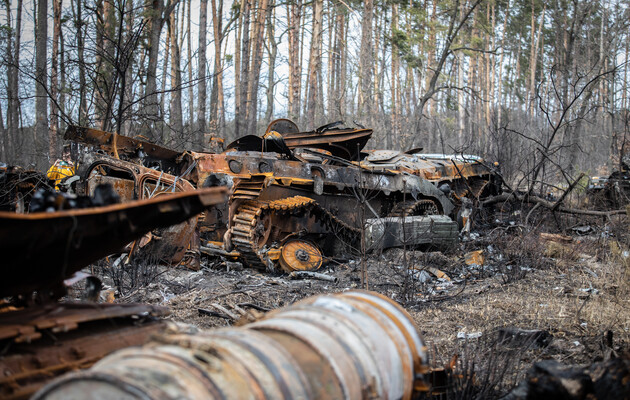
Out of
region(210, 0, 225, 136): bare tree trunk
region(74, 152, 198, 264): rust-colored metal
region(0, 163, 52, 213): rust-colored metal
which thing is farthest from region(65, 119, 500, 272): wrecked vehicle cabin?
region(210, 0, 225, 136): bare tree trunk

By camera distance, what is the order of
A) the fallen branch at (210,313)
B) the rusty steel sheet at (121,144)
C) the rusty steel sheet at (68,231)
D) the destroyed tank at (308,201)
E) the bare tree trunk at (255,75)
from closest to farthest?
the rusty steel sheet at (68,231) < the fallen branch at (210,313) < the rusty steel sheet at (121,144) < the destroyed tank at (308,201) < the bare tree trunk at (255,75)

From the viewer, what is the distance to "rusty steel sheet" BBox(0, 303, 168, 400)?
6.35ft

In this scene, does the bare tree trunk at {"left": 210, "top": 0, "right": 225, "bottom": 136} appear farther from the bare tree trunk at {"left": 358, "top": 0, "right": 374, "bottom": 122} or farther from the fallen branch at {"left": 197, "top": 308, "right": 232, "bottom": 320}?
the fallen branch at {"left": 197, "top": 308, "right": 232, "bottom": 320}

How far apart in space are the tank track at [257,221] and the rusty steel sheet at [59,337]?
5933 mm

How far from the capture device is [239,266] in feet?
28.8

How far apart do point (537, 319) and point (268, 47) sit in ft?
92.3

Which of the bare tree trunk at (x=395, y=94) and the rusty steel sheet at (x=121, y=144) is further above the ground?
the bare tree trunk at (x=395, y=94)

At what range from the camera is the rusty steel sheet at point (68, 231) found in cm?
188

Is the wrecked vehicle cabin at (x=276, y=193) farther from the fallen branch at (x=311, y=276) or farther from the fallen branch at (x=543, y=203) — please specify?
the fallen branch at (x=543, y=203)

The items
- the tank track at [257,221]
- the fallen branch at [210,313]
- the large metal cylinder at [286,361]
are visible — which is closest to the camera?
the large metal cylinder at [286,361]

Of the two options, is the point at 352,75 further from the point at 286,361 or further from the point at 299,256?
the point at 286,361

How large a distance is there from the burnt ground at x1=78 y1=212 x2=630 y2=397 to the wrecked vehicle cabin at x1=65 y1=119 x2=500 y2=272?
382mm

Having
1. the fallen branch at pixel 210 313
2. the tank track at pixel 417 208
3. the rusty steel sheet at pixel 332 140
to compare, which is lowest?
the fallen branch at pixel 210 313

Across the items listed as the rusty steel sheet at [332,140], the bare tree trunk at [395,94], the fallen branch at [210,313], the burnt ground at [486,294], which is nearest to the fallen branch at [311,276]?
the burnt ground at [486,294]
